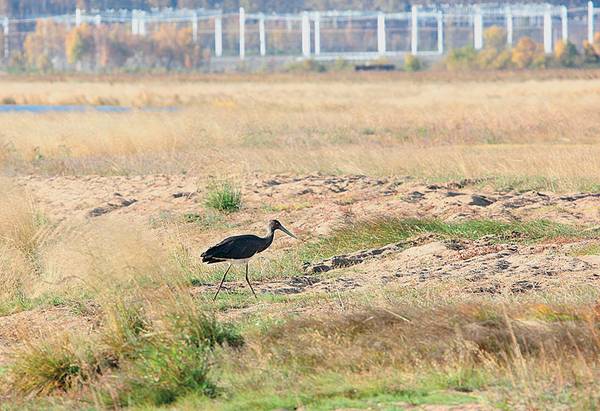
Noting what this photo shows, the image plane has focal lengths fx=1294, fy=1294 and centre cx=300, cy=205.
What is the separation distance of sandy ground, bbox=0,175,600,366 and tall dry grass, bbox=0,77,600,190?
1.52 meters

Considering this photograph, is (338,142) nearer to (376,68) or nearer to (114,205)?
(114,205)

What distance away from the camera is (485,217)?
51.3ft

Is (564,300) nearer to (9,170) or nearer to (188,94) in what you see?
(9,170)

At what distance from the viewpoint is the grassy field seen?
7918mm

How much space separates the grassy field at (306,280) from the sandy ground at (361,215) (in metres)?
0.04

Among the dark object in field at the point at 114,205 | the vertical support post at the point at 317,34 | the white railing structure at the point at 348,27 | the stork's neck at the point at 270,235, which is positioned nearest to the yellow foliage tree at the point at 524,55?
the vertical support post at the point at 317,34

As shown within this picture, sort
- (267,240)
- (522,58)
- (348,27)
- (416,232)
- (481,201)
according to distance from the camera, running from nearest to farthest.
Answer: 1. (267,240)
2. (416,232)
3. (481,201)
4. (522,58)
5. (348,27)

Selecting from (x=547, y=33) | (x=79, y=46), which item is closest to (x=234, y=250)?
(x=79, y=46)

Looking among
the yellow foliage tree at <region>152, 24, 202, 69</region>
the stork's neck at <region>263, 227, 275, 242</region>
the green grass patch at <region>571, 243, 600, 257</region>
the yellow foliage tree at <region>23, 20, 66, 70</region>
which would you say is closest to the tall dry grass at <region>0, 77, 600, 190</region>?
the green grass patch at <region>571, 243, 600, 257</region>

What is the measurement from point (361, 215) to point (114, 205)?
14.4 ft

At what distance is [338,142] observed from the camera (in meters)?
29.0

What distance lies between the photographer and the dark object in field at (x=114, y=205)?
1822 cm

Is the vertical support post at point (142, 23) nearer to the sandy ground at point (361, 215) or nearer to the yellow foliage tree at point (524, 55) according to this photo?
the yellow foliage tree at point (524, 55)

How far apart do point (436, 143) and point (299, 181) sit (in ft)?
29.2
